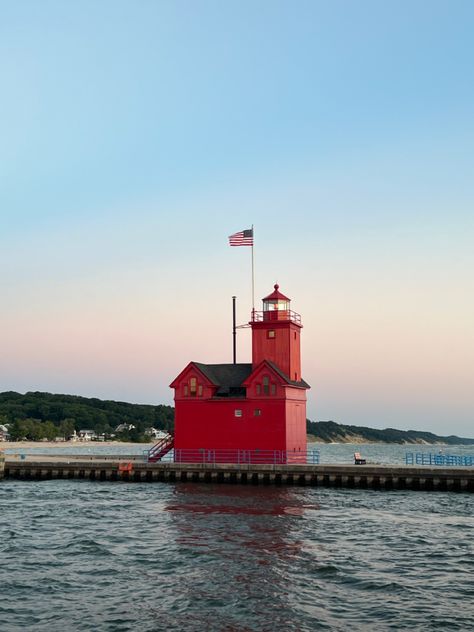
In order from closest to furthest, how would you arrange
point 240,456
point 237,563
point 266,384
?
point 237,563
point 240,456
point 266,384

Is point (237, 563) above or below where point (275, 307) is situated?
below

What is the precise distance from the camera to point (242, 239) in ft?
197

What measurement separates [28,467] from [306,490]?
2521 cm

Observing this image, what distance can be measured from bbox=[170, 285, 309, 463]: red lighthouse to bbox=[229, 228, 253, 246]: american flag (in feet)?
16.6

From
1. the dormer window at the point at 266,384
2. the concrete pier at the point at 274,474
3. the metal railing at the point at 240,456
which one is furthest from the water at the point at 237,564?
the dormer window at the point at 266,384

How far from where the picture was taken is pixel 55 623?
68.3 feet

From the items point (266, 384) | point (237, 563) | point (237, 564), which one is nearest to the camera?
point (237, 564)


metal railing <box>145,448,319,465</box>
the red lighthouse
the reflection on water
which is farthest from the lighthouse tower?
the reflection on water

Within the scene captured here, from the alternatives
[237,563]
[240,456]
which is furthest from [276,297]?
[237,563]

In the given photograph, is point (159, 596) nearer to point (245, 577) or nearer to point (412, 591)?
point (245, 577)

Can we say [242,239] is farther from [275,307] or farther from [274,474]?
[274,474]

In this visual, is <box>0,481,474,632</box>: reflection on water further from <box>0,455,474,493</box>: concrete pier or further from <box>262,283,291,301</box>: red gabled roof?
<box>262,283,291,301</box>: red gabled roof

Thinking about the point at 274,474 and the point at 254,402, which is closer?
the point at 274,474

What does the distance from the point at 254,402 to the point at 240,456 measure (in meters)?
4.43
